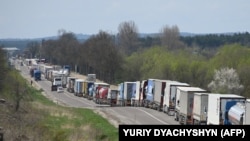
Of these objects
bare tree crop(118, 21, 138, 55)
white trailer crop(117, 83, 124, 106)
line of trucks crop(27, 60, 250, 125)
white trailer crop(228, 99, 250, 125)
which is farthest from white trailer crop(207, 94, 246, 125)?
bare tree crop(118, 21, 138, 55)

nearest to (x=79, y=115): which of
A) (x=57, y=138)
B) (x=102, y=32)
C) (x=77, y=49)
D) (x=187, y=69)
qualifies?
(x=57, y=138)

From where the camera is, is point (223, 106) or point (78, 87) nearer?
point (223, 106)

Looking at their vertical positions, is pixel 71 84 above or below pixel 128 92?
below

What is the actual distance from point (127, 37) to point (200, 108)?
155 metres

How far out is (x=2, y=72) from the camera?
71438 millimetres

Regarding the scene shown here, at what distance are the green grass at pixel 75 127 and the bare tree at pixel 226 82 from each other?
2893 cm

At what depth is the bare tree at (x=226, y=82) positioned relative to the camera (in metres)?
82.9

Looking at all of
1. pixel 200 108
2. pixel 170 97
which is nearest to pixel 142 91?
pixel 170 97

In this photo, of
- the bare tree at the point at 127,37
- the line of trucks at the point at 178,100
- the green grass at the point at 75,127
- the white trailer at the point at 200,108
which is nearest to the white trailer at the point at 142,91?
the line of trucks at the point at 178,100

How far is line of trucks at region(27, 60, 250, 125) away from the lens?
37812 millimetres

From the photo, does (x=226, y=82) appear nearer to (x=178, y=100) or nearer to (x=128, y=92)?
(x=128, y=92)

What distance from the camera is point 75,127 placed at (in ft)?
144

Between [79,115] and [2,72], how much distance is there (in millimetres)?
18181

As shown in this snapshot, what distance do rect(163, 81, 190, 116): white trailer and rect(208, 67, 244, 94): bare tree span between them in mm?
24784
